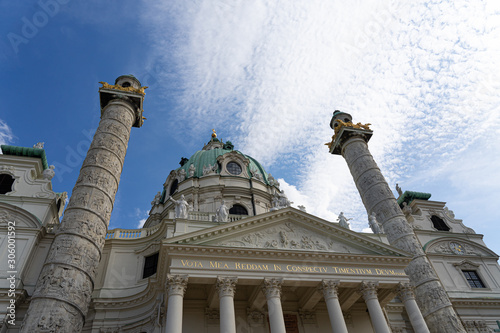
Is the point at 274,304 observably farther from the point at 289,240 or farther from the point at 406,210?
the point at 406,210

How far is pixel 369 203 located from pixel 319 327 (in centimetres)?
1021

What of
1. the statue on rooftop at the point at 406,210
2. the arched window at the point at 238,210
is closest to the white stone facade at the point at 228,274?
the statue on rooftop at the point at 406,210

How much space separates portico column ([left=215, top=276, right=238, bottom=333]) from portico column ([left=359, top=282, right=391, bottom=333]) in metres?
6.48

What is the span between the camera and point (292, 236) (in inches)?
720

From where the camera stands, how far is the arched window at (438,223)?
28.1m

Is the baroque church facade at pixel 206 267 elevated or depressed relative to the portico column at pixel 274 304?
elevated

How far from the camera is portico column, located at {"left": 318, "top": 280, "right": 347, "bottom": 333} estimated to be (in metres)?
15.0

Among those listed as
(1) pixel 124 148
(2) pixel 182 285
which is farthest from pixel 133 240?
(2) pixel 182 285

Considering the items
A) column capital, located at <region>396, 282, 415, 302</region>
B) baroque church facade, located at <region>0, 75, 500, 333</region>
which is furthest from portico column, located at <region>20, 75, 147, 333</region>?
column capital, located at <region>396, 282, 415, 302</region>

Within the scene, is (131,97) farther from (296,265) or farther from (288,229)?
(296,265)

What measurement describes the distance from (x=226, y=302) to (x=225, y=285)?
2.52 feet

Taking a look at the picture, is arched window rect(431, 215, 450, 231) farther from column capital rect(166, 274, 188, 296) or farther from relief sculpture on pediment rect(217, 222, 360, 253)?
column capital rect(166, 274, 188, 296)

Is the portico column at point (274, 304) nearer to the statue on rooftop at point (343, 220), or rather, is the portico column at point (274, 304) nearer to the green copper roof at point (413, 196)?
the statue on rooftop at point (343, 220)

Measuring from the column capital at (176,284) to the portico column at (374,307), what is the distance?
8.66m
